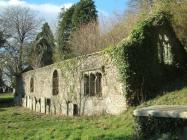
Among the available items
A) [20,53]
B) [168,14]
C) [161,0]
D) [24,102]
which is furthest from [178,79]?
[20,53]

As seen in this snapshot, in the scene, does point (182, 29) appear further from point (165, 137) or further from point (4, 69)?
point (4, 69)

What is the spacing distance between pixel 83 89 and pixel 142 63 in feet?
16.9

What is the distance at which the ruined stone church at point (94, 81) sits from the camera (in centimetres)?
1991

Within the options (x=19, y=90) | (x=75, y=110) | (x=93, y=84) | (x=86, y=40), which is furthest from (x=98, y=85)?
(x=86, y=40)

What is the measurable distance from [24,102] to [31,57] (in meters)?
26.5

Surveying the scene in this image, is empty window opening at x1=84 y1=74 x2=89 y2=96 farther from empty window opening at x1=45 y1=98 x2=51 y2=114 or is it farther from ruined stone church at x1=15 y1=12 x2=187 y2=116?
empty window opening at x1=45 y1=98 x2=51 y2=114

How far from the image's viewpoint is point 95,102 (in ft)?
71.4

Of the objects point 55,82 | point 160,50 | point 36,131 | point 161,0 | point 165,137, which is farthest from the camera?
point 55,82

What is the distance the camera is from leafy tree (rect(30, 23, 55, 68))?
6156 centimetres

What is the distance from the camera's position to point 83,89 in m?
23.5

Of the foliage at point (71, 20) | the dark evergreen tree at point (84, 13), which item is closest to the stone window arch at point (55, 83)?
the foliage at point (71, 20)

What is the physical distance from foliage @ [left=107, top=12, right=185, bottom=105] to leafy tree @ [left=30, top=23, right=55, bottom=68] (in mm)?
41446

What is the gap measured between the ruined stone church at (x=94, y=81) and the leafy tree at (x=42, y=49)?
32.2 m

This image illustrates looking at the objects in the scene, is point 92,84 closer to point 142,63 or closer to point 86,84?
point 86,84
